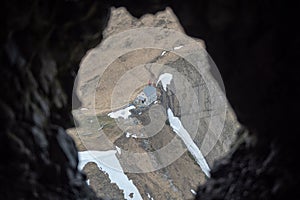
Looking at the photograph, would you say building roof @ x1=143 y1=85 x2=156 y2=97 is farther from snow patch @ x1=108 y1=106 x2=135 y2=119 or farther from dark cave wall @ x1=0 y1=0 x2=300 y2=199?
dark cave wall @ x1=0 y1=0 x2=300 y2=199

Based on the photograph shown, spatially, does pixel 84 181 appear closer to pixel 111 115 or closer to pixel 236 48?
pixel 236 48

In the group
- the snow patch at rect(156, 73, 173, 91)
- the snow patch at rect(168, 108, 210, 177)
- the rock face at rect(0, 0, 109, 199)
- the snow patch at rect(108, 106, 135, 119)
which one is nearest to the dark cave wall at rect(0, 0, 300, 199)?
the rock face at rect(0, 0, 109, 199)

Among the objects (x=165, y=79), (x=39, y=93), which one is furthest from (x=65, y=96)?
(x=165, y=79)

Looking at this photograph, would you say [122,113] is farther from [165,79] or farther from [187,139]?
[187,139]

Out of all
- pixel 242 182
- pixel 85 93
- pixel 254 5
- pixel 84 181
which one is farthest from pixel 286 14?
pixel 85 93

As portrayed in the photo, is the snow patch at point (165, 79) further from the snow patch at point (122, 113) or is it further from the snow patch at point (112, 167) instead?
the snow patch at point (112, 167)

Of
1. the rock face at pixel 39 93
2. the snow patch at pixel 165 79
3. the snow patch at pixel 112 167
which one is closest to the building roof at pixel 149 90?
the snow patch at pixel 165 79
